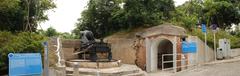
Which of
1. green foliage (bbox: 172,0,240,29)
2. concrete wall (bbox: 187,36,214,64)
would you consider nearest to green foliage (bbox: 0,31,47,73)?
concrete wall (bbox: 187,36,214,64)

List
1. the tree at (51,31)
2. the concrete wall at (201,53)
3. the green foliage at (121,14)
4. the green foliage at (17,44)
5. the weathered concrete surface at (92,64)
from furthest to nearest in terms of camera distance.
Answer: the tree at (51,31)
the green foliage at (121,14)
the concrete wall at (201,53)
the weathered concrete surface at (92,64)
the green foliage at (17,44)

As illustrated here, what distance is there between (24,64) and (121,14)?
12.0 m

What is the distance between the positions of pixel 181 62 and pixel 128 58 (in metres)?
3.57

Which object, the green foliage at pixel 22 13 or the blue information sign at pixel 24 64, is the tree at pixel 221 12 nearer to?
the green foliage at pixel 22 13

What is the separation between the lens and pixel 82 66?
16984 mm

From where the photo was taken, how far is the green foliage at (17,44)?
14.7 m

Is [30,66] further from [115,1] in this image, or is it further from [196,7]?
[196,7]

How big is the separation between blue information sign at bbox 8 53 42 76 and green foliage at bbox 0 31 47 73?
14.6 feet

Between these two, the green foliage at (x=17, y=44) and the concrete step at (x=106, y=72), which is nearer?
the green foliage at (x=17, y=44)

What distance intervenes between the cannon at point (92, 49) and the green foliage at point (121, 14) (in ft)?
11.9

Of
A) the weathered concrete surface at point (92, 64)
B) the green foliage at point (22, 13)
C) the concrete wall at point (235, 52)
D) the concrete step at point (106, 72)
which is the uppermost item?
the green foliage at point (22, 13)

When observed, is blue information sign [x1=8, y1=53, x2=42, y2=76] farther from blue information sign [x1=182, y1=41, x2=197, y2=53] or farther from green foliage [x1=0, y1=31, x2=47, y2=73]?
blue information sign [x1=182, y1=41, x2=197, y2=53]

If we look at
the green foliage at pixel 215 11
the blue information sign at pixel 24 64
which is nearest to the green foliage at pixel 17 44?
the blue information sign at pixel 24 64

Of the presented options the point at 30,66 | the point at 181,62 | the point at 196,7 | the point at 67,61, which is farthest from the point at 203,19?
the point at 30,66
